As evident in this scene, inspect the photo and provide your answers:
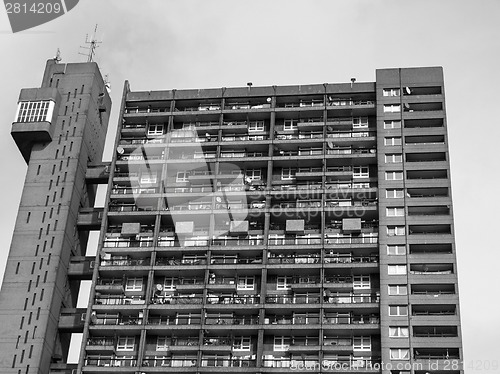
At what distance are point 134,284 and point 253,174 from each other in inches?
771

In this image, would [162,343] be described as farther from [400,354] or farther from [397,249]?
[397,249]

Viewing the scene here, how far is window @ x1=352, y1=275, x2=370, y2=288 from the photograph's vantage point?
107 metres

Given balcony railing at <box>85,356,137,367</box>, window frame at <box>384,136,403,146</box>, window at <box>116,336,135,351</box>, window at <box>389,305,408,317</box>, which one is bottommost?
balcony railing at <box>85,356,137,367</box>

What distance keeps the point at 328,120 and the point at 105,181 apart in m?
28.3

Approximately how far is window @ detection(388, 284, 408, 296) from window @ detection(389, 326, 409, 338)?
13.0ft

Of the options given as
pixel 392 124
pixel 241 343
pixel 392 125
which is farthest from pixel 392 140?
pixel 241 343

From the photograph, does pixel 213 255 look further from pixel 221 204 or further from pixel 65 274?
pixel 65 274

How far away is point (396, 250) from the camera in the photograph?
106 meters

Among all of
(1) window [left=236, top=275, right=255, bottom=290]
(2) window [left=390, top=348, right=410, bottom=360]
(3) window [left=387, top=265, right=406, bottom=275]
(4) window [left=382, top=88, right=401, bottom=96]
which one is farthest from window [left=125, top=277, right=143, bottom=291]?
(4) window [left=382, top=88, right=401, bottom=96]

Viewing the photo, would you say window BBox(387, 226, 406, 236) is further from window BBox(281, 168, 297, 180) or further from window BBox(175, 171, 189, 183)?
window BBox(175, 171, 189, 183)

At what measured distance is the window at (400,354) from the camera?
326ft

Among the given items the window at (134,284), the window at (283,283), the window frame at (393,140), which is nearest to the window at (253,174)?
the window at (283,283)

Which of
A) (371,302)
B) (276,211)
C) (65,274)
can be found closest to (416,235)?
(371,302)

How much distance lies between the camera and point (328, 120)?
119 meters
